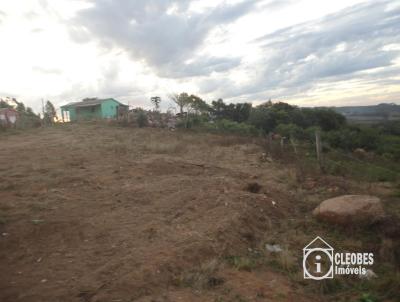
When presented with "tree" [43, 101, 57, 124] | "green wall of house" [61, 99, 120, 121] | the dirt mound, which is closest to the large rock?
the dirt mound

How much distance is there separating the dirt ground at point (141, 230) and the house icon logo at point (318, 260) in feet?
0.54

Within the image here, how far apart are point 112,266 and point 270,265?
180cm

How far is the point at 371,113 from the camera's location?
907 inches

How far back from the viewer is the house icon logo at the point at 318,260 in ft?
12.1

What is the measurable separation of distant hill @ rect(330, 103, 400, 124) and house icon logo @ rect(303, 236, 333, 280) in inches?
753

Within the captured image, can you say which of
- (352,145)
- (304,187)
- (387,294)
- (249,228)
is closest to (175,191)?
(249,228)

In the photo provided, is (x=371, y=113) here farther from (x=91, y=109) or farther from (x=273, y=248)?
(x=91, y=109)

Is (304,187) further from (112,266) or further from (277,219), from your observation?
(112,266)

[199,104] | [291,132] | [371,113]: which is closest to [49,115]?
[199,104]

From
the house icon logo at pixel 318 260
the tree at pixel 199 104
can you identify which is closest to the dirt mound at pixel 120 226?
the house icon logo at pixel 318 260

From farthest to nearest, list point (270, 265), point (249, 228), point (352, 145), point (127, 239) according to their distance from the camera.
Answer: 1. point (352, 145)
2. point (249, 228)
3. point (127, 239)
4. point (270, 265)

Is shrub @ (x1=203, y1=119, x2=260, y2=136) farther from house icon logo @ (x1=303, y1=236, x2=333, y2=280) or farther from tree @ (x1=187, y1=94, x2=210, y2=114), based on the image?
house icon logo @ (x1=303, y1=236, x2=333, y2=280)

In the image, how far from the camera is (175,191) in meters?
6.29

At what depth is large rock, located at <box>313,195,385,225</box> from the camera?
4.64 meters
